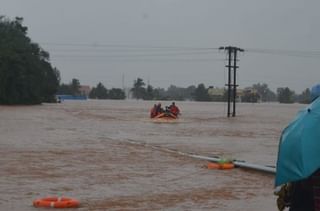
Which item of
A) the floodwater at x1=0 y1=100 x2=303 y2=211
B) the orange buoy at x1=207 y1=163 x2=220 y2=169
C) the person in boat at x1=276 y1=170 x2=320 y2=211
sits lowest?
the floodwater at x1=0 y1=100 x2=303 y2=211

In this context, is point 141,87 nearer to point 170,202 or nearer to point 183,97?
point 183,97

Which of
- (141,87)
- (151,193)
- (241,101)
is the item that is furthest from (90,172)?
(141,87)

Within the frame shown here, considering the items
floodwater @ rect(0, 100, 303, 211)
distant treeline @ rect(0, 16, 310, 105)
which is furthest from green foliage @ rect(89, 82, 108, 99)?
floodwater @ rect(0, 100, 303, 211)

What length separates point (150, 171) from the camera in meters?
14.7

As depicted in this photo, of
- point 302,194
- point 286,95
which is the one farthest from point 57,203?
point 286,95

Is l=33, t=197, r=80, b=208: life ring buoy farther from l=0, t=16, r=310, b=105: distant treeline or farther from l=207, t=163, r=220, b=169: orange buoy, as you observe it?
l=0, t=16, r=310, b=105: distant treeline

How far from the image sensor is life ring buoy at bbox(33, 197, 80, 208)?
30.6 feet

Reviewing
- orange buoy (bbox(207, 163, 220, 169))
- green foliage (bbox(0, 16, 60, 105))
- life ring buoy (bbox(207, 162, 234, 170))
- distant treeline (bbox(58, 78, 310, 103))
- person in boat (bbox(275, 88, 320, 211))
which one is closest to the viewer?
person in boat (bbox(275, 88, 320, 211))

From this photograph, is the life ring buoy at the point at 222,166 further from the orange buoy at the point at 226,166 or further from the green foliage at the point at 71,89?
the green foliage at the point at 71,89

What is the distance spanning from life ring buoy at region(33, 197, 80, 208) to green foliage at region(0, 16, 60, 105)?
245ft

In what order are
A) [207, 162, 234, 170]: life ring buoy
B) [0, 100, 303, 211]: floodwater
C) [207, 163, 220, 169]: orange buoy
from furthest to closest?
[207, 163, 220, 169]: orange buoy < [207, 162, 234, 170]: life ring buoy < [0, 100, 303, 211]: floodwater

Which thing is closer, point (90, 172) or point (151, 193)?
point (151, 193)

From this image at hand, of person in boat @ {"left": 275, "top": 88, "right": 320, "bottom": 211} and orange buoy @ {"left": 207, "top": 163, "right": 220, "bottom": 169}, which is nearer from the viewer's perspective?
person in boat @ {"left": 275, "top": 88, "right": 320, "bottom": 211}

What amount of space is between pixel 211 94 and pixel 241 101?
580 inches
